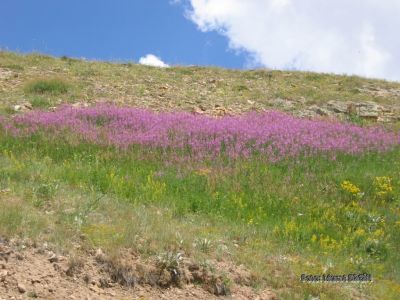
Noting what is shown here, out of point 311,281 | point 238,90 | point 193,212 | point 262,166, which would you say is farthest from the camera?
point 238,90

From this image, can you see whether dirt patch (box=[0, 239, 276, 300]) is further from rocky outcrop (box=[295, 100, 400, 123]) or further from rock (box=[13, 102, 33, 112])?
rocky outcrop (box=[295, 100, 400, 123])

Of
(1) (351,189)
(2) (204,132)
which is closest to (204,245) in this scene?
(1) (351,189)

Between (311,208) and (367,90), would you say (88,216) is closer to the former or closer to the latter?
(311,208)

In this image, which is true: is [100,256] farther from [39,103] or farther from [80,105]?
[39,103]

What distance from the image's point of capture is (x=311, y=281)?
6871mm

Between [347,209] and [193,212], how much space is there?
303cm

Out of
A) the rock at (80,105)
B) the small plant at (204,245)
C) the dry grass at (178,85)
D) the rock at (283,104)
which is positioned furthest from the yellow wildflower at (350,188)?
the rock at (80,105)

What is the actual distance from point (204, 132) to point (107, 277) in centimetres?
791

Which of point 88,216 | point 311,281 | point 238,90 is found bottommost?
point 311,281

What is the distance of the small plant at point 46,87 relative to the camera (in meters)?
17.9

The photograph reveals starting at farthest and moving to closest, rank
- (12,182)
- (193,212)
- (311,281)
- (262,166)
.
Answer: (262,166) → (193,212) → (12,182) → (311,281)

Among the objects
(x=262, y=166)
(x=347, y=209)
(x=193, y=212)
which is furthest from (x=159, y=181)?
(x=347, y=209)

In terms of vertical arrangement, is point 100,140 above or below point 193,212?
above

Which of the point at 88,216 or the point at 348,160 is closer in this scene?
the point at 88,216
